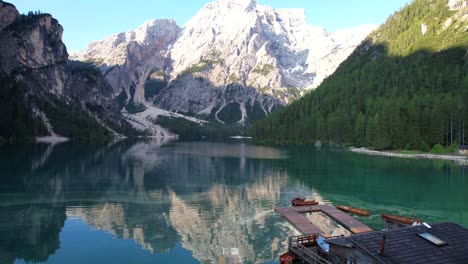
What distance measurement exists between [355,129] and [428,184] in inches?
4352

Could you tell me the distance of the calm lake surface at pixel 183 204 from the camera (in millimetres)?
36969

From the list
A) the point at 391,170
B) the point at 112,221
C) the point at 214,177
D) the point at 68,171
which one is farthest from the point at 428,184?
the point at 68,171

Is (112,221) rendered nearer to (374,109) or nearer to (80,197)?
(80,197)

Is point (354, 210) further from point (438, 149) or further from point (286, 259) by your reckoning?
point (438, 149)

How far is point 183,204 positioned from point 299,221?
19.5 m

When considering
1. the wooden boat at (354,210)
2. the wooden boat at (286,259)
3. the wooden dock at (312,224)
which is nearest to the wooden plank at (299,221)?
the wooden dock at (312,224)

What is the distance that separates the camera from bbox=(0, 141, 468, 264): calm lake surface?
121ft

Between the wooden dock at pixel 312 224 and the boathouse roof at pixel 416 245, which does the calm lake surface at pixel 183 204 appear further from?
the boathouse roof at pixel 416 245

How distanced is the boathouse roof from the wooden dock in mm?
15019

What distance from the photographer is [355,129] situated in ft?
595

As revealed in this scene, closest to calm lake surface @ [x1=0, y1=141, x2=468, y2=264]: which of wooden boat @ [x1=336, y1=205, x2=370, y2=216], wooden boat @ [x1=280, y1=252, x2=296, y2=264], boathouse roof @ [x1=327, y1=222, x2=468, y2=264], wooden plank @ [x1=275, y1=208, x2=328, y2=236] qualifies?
wooden plank @ [x1=275, y1=208, x2=328, y2=236]

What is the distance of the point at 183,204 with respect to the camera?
57.0 meters

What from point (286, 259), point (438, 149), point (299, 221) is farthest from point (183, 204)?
point (438, 149)

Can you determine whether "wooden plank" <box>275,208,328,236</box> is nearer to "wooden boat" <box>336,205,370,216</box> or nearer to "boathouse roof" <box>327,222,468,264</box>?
"wooden boat" <box>336,205,370,216</box>
